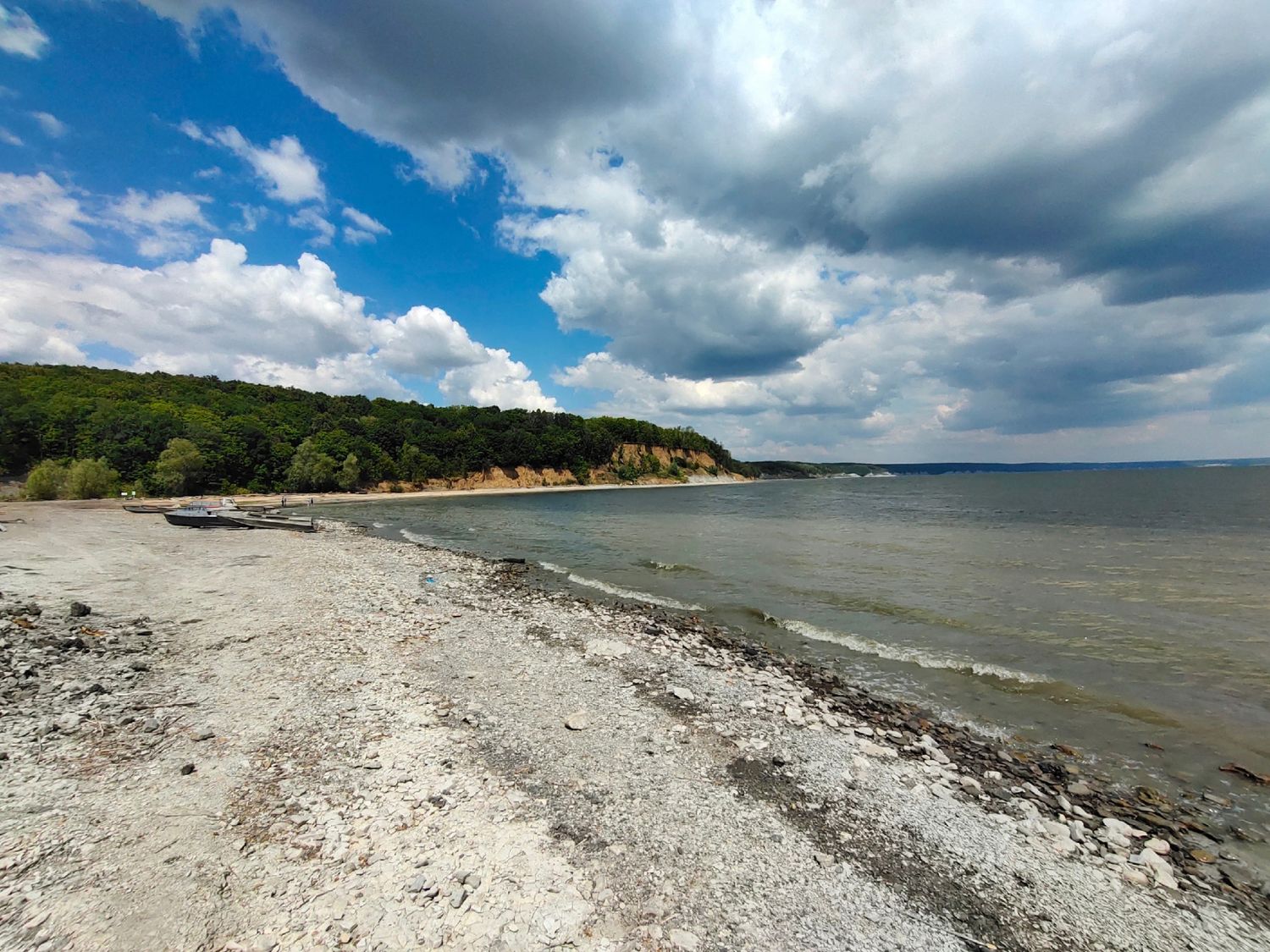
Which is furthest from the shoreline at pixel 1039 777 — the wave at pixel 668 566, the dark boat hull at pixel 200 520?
the dark boat hull at pixel 200 520

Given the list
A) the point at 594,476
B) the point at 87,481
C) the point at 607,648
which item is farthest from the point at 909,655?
the point at 594,476

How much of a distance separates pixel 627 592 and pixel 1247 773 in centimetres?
1662

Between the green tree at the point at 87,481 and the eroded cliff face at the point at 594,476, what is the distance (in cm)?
4539

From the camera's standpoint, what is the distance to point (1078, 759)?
8.84 metres

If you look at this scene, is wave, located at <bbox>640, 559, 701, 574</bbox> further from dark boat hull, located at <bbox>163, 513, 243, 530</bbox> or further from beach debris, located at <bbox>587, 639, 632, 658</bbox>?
dark boat hull, located at <bbox>163, 513, 243, 530</bbox>

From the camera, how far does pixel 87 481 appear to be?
6094 cm

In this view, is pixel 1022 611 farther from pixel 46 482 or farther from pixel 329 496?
pixel 329 496

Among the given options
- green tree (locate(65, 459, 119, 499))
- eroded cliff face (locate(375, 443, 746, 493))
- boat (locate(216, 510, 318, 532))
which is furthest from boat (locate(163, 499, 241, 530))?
eroded cliff face (locate(375, 443, 746, 493))

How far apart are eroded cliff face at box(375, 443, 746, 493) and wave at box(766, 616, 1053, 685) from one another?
10969 centimetres

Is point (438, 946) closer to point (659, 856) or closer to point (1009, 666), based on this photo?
point (659, 856)

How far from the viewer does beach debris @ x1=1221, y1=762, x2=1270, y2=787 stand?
27.1 feet

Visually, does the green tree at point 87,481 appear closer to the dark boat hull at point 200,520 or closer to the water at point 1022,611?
the dark boat hull at point 200,520

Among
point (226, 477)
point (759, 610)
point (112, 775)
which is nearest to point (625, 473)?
point (226, 477)

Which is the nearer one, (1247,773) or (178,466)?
(1247,773)
